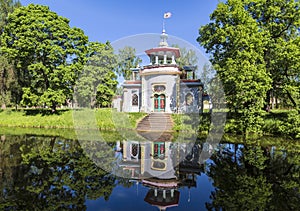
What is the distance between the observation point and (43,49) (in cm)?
1969

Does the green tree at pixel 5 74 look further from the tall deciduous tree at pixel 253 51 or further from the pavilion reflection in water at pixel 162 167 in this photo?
the tall deciduous tree at pixel 253 51

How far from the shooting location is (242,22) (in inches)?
554

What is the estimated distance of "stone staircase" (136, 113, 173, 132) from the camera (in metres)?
16.1

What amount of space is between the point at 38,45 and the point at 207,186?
66.2 ft

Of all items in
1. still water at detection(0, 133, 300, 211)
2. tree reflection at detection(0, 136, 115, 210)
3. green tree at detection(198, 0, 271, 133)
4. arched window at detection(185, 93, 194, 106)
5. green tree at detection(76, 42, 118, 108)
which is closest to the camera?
tree reflection at detection(0, 136, 115, 210)

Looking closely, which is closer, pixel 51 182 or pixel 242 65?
pixel 51 182

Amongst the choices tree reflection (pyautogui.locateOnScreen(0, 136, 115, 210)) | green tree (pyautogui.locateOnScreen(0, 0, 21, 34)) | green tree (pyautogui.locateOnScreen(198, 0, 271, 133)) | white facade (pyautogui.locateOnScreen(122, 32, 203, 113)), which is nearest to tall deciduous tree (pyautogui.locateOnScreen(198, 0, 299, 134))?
green tree (pyautogui.locateOnScreen(198, 0, 271, 133))

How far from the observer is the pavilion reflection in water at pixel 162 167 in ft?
15.7

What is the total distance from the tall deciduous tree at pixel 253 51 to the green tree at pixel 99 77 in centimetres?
1377

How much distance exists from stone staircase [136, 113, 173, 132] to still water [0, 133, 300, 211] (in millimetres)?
6886

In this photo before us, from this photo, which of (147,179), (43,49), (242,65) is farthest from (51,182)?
(43,49)

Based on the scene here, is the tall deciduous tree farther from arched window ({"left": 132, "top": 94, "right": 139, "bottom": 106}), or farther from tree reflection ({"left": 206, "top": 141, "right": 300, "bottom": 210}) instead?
arched window ({"left": 132, "top": 94, "right": 139, "bottom": 106})

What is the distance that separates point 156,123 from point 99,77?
499 inches

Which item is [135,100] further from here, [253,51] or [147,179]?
[147,179]
